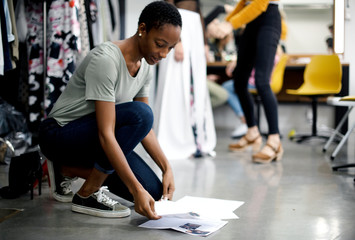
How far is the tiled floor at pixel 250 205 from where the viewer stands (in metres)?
1.49

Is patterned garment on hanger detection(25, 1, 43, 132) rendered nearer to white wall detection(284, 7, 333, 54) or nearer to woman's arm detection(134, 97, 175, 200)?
woman's arm detection(134, 97, 175, 200)

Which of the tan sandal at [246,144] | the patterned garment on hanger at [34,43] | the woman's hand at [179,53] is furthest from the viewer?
the tan sandal at [246,144]

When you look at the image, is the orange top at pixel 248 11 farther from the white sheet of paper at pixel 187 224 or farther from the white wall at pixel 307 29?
the white wall at pixel 307 29

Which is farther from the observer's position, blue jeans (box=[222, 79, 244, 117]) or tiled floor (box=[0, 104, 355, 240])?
blue jeans (box=[222, 79, 244, 117])

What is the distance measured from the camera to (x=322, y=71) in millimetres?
4246

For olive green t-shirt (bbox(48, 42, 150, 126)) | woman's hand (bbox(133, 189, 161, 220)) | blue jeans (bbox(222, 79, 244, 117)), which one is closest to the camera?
woman's hand (bbox(133, 189, 161, 220))

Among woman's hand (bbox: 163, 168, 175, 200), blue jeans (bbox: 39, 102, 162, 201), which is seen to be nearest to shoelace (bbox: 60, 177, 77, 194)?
blue jeans (bbox: 39, 102, 162, 201)

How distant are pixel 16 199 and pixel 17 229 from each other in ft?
1.41

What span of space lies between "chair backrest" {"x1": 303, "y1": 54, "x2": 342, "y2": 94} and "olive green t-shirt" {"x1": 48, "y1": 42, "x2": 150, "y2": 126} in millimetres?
2669

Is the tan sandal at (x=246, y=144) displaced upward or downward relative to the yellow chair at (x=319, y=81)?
downward

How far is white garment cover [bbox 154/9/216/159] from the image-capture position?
3111 millimetres

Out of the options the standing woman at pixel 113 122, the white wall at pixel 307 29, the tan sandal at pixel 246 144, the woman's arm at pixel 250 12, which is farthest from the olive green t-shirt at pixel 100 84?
the white wall at pixel 307 29

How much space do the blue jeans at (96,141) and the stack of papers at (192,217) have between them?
176 millimetres

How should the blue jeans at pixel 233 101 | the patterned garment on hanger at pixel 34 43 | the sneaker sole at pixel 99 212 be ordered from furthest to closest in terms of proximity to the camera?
the blue jeans at pixel 233 101
the patterned garment on hanger at pixel 34 43
the sneaker sole at pixel 99 212
